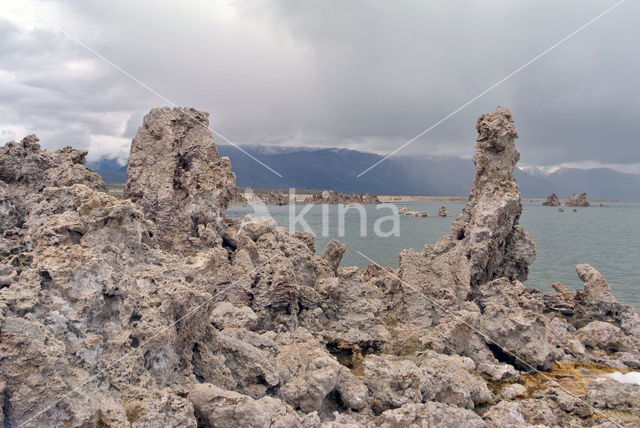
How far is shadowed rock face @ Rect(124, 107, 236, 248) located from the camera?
13.6 m

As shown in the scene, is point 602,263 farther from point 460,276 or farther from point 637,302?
point 460,276

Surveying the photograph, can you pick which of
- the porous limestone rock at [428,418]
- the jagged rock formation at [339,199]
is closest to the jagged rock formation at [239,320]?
the porous limestone rock at [428,418]

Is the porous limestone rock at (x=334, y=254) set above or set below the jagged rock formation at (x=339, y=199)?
below

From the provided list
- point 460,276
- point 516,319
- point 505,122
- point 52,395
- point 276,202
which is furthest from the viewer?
point 276,202

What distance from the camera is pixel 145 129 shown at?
14289 millimetres

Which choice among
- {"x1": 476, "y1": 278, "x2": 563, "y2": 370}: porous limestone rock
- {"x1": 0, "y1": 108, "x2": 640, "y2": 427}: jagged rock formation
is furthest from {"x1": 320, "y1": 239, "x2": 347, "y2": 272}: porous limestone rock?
{"x1": 476, "y1": 278, "x2": 563, "y2": 370}: porous limestone rock

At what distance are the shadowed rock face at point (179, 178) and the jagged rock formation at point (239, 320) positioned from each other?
56 millimetres

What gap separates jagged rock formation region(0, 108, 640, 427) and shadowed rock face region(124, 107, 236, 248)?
0.18 feet

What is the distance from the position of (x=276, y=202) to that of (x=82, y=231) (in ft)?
440

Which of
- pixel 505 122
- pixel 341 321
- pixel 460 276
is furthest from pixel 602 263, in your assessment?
pixel 341 321

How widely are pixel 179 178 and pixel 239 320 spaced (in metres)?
5.46

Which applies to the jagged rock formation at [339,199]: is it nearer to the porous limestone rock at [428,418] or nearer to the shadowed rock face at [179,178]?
the shadowed rock face at [179,178]

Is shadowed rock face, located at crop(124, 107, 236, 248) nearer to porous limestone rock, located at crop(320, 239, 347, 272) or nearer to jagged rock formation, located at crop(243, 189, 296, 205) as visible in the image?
porous limestone rock, located at crop(320, 239, 347, 272)

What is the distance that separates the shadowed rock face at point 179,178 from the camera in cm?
1357
